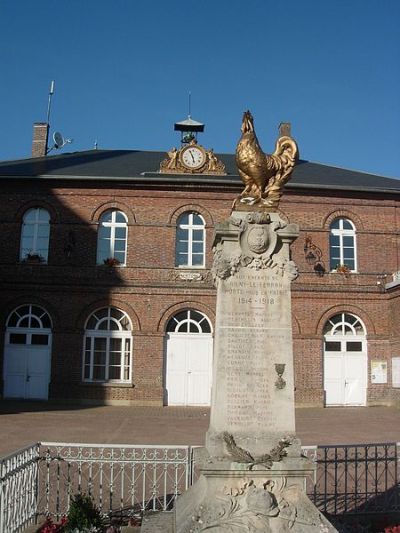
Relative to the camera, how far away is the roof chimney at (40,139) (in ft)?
91.2

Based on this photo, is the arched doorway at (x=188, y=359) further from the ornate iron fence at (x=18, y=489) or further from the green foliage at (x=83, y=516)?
the green foliage at (x=83, y=516)

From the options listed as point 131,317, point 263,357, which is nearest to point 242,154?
point 263,357

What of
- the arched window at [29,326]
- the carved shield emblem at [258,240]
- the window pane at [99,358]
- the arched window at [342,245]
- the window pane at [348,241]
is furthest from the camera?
the window pane at [348,241]

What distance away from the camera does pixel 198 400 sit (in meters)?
20.7

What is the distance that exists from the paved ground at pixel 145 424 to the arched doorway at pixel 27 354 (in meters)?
0.87

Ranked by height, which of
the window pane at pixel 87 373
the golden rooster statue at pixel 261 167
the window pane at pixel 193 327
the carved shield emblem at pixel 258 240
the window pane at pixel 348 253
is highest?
the window pane at pixel 348 253

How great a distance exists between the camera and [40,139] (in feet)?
91.6

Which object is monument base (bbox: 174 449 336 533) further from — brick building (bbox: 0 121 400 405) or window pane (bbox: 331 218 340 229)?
window pane (bbox: 331 218 340 229)

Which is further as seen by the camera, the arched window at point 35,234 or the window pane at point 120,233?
the window pane at point 120,233

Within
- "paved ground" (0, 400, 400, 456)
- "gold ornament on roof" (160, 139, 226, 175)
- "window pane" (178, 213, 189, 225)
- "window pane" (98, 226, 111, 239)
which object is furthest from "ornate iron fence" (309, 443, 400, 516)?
"gold ornament on roof" (160, 139, 226, 175)

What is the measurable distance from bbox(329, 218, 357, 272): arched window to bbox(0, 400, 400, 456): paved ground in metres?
5.54

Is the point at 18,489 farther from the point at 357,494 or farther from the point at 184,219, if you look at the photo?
the point at 184,219

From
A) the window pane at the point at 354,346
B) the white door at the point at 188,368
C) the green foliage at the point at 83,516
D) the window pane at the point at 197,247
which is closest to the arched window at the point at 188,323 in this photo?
the white door at the point at 188,368

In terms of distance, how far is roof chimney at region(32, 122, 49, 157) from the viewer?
91.2ft
